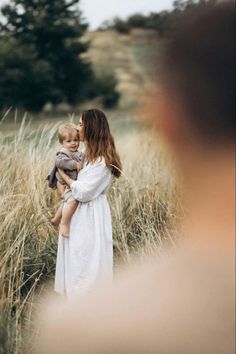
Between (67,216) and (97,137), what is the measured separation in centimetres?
37

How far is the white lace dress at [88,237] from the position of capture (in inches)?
115

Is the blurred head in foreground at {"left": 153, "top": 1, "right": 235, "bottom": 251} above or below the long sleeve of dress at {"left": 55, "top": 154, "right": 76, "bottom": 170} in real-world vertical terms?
above

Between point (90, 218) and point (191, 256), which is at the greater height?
point (191, 256)

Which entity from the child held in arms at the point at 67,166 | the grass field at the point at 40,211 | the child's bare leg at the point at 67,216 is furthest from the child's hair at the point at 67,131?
the grass field at the point at 40,211

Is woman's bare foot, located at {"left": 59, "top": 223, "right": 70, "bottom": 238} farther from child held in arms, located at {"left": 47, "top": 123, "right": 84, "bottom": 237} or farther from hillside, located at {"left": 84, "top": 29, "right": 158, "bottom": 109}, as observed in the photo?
hillside, located at {"left": 84, "top": 29, "right": 158, "bottom": 109}

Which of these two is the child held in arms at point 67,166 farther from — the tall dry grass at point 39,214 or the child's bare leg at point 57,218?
the tall dry grass at point 39,214

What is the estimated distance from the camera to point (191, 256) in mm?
930

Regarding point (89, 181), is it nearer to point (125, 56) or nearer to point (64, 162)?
point (64, 162)

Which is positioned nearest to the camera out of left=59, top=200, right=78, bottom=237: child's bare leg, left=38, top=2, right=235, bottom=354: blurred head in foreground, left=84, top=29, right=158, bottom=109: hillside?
left=38, top=2, right=235, bottom=354: blurred head in foreground

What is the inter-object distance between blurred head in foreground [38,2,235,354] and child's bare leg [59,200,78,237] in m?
1.95

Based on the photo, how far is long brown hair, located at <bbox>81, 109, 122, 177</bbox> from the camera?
2.89 m

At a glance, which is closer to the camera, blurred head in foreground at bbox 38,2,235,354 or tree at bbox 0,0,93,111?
blurred head in foreground at bbox 38,2,235,354

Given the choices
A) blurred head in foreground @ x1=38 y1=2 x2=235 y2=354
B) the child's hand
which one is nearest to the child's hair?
→ the child's hand

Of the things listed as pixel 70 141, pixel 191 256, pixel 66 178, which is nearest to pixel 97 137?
pixel 70 141
